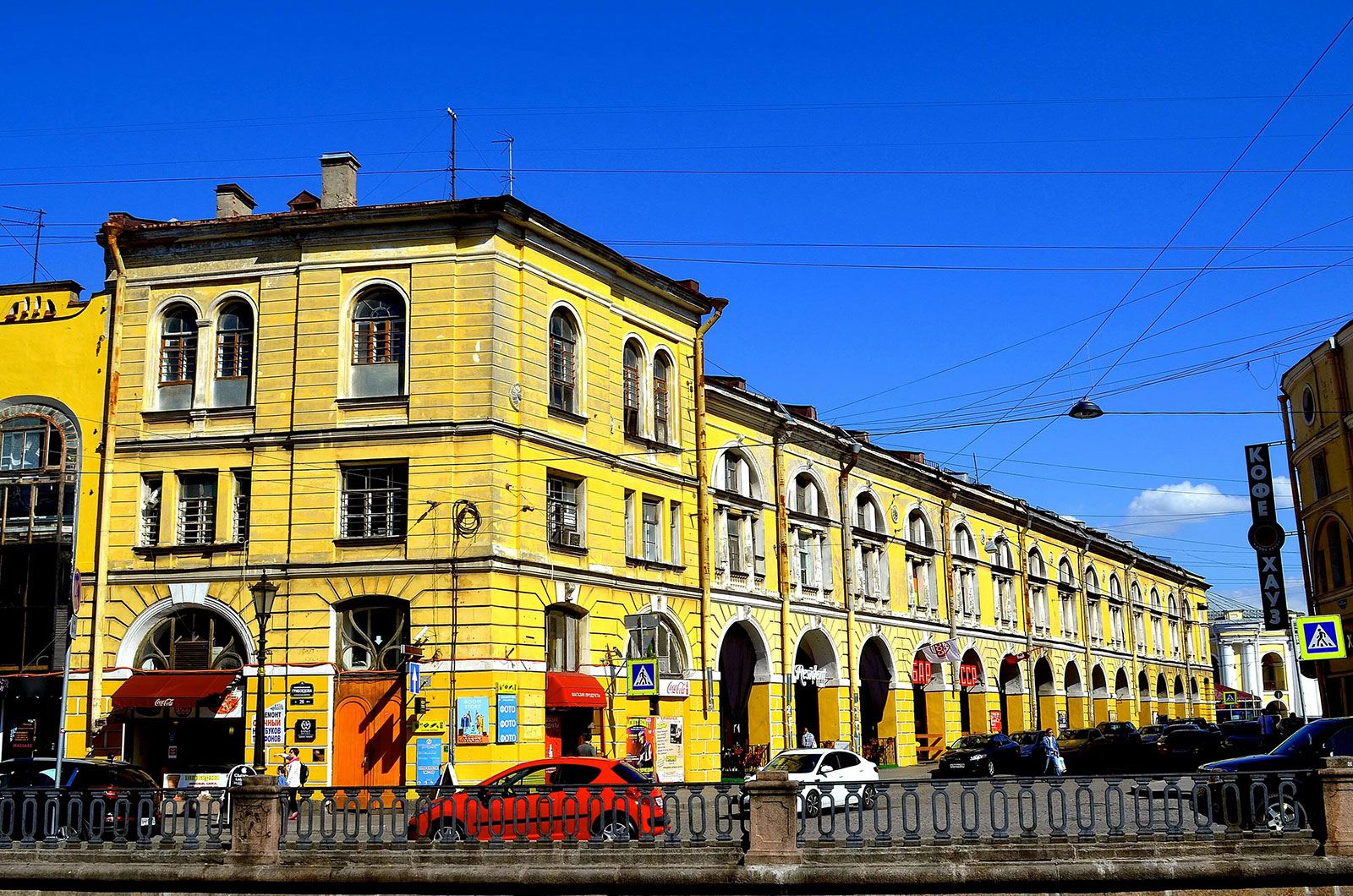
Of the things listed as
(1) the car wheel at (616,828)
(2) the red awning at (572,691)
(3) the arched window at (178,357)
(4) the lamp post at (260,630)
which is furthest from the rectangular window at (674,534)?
(1) the car wheel at (616,828)

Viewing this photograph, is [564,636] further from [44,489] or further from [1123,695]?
[1123,695]

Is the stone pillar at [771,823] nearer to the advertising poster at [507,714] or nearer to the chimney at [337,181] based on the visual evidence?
the advertising poster at [507,714]

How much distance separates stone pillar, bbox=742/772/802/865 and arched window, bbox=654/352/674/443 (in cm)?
1886

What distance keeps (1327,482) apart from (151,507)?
40.7m

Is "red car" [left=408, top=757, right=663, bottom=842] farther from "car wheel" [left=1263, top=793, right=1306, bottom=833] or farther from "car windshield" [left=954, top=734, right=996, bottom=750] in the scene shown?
"car windshield" [left=954, top=734, right=996, bottom=750]

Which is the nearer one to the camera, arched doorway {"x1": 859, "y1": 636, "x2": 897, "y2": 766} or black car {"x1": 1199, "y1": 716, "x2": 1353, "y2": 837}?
black car {"x1": 1199, "y1": 716, "x2": 1353, "y2": 837}

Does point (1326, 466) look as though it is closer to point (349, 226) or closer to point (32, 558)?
point (349, 226)

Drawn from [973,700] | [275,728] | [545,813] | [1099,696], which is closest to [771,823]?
[545,813]

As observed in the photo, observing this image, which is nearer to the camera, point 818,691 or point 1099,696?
point 818,691

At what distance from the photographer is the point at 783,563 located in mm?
40750

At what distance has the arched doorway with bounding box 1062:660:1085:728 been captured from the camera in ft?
218

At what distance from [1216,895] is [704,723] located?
1972 centimetres

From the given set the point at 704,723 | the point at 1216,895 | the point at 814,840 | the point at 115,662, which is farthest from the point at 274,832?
the point at 704,723

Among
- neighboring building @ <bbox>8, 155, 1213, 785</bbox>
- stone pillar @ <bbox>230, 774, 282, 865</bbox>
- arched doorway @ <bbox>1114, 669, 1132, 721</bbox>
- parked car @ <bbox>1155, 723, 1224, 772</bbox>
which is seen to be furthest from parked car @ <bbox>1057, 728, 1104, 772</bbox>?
arched doorway @ <bbox>1114, 669, 1132, 721</bbox>
